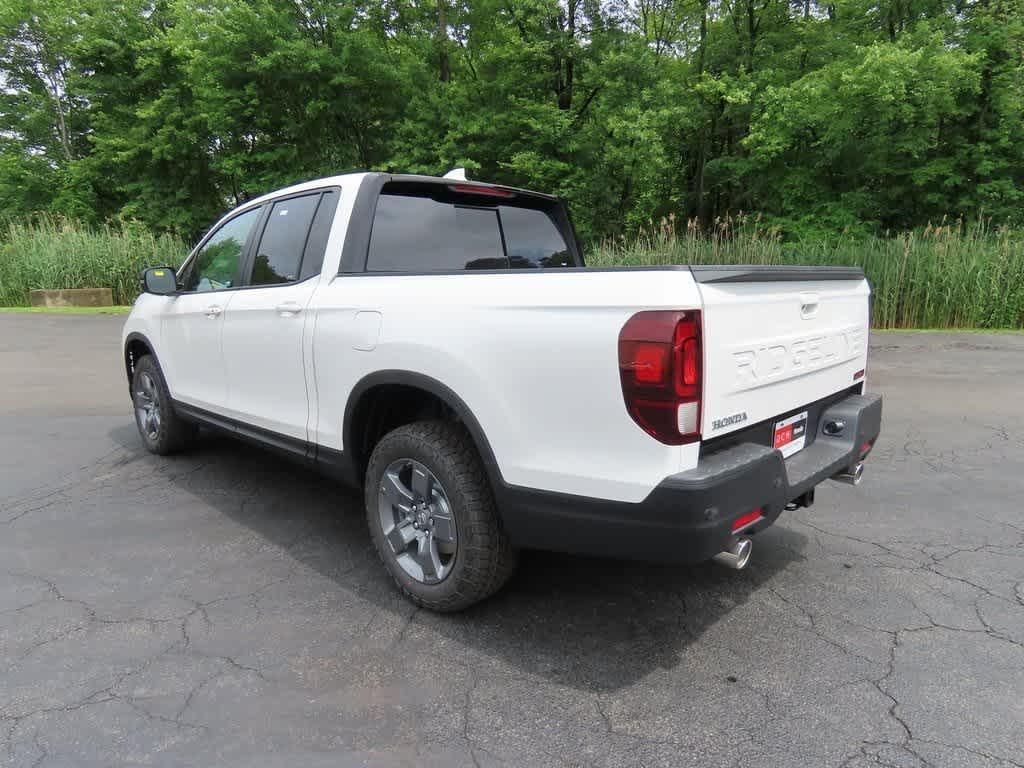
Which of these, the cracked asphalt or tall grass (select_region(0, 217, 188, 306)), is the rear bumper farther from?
tall grass (select_region(0, 217, 188, 306))

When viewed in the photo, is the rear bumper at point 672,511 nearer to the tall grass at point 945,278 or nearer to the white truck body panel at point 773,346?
the white truck body panel at point 773,346

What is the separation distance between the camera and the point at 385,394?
2.96 metres

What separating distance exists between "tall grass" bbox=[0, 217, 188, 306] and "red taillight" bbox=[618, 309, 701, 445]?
19.2 metres

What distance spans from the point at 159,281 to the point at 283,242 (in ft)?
4.39

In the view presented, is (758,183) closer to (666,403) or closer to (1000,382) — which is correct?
(1000,382)

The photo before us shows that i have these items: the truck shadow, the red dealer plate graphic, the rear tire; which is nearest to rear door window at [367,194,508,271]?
the truck shadow

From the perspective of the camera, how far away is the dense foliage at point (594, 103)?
59.6 feet

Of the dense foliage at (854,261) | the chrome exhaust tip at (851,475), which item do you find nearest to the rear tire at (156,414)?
the chrome exhaust tip at (851,475)

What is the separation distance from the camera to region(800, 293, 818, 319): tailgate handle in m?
2.67

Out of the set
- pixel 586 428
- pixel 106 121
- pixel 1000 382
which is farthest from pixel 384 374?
pixel 106 121

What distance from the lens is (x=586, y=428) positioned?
2.19m

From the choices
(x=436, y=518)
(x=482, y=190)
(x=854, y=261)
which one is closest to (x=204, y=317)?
(x=482, y=190)

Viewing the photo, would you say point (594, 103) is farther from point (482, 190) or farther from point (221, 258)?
point (482, 190)

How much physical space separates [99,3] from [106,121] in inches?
208
